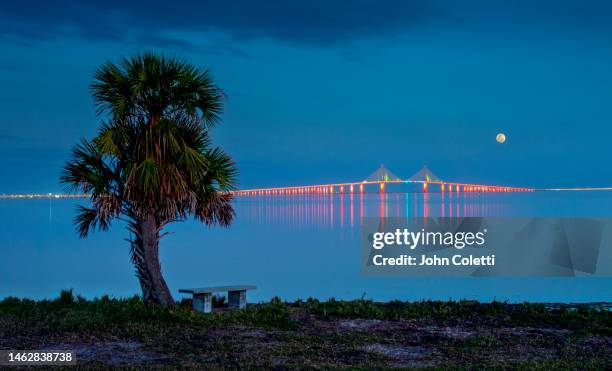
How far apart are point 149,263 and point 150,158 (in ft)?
6.83

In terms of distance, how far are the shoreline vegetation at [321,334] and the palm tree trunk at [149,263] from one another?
430 mm

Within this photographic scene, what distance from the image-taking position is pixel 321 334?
10.7 metres

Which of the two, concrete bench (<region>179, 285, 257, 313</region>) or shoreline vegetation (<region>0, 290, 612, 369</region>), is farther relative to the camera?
concrete bench (<region>179, 285, 257, 313</region>)

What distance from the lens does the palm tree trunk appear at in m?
13.6

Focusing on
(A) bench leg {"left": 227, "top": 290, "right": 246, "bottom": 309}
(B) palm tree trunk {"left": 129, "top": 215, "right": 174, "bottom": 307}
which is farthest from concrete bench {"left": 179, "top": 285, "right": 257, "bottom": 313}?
(B) palm tree trunk {"left": 129, "top": 215, "right": 174, "bottom": 307}

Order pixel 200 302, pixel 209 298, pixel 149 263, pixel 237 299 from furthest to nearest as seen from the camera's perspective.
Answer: pixel 149 263
pixel 237 299
pixel 209 298
pixel 200 302

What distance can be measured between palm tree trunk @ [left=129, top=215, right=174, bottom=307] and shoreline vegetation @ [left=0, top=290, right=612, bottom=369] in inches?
16.9

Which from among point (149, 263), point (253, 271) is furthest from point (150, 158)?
point (253, 271)

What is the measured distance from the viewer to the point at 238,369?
27.1 ft

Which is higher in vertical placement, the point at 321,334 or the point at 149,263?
the point at 149,263

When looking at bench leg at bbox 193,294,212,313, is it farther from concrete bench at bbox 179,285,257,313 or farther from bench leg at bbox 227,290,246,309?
bench leg at bbox 227,290,246,309

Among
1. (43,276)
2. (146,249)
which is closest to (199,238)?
(43,276)

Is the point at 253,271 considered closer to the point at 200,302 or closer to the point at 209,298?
the point at 209,298

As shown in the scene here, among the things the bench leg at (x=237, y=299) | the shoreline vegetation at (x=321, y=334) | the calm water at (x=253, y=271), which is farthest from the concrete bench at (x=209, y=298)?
the calm water at (x=253, y=271)
